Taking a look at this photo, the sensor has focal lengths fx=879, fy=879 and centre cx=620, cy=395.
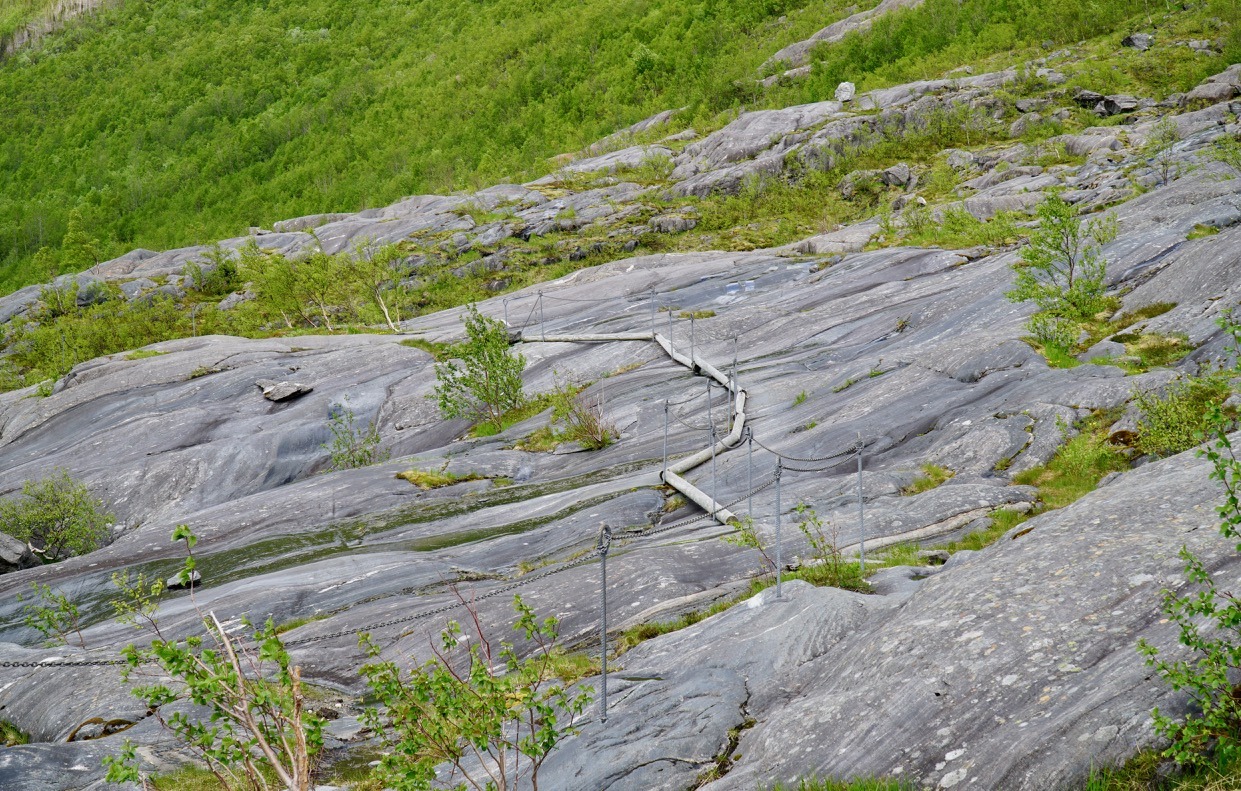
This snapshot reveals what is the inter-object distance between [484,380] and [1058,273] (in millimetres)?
17655

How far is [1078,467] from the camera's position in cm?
1484

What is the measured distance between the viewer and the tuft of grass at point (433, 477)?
23.6 metres

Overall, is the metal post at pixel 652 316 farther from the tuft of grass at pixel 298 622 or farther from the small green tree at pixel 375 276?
the tuft of grass at pixel 298 622

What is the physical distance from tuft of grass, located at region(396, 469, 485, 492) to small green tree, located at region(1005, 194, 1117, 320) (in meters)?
14.7

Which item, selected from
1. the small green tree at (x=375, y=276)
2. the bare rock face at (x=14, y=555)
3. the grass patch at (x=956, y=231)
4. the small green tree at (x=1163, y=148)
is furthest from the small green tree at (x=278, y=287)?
the small green tree at (x=1163, y=148)

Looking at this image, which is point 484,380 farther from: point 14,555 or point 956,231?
point 956,231

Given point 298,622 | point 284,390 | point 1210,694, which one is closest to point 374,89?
point 284,390

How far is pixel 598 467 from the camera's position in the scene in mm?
22766

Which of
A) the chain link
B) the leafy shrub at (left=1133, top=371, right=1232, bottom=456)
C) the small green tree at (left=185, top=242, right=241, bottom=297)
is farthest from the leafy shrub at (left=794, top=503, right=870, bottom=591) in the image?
the small green tree at (left=185, top=242, right=241, bottom=297)

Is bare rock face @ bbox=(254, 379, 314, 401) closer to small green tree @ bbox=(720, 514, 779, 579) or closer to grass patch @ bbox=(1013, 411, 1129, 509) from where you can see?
small green tree @ bbox=(720, 514, 779, 579)

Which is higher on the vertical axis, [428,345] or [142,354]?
[142,354]

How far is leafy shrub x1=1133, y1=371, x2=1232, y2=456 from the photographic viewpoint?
13133 millimetres

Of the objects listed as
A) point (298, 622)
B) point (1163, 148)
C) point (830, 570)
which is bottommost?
point (1163, 148)

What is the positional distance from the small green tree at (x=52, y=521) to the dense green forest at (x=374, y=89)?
6691cm
